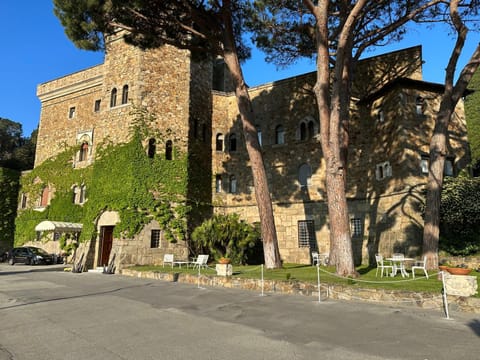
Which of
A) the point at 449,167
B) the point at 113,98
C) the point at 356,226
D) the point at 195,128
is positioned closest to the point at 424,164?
the point at 449,167

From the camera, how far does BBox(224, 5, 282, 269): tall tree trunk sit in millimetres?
13844

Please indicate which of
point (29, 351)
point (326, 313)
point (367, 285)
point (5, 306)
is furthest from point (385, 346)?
point (5, 306)

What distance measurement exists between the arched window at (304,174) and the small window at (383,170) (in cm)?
369

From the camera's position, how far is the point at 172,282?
13.1 m

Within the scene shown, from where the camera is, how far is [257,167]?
46.8ft

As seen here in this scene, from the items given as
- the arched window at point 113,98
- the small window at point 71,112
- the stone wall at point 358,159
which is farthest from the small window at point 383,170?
the small window at point 71,112

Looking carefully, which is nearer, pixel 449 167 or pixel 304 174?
pixel 449 167

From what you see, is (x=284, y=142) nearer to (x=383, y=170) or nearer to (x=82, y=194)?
(x=383, y=170)

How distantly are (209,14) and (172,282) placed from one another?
11697mm

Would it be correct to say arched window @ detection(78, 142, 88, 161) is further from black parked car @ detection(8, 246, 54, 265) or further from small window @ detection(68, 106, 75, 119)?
black parked car @ detection(8, 246, 54, 265)

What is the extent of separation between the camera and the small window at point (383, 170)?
56.1ft

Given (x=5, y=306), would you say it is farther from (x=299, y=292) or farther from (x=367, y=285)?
(x=367, y=285)

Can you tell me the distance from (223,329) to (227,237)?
10.8 metres

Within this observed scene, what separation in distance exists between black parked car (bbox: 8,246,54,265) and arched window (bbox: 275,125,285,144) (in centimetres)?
1628
